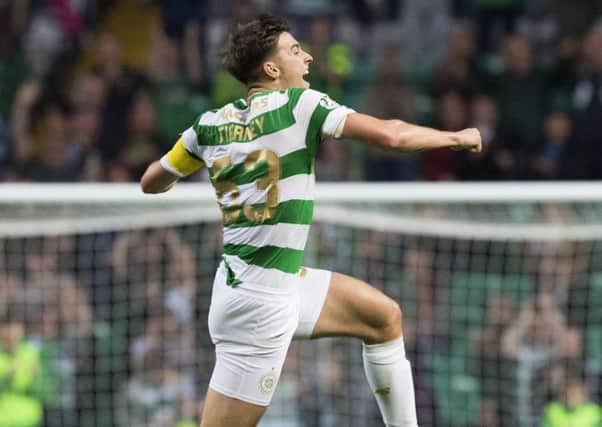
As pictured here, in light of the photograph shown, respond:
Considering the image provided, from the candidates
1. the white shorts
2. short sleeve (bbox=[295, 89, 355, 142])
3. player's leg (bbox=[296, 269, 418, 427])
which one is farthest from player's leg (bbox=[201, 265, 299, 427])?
short sleeve (bbox=[295, 89, 355, 142])

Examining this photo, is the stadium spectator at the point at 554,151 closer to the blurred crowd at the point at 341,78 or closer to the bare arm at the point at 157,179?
the blurred crowd at the point at 341,78

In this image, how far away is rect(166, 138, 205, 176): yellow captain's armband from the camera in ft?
16.9

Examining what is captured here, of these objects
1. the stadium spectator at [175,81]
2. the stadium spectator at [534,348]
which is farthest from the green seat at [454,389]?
the stadium spectator at [175,81]

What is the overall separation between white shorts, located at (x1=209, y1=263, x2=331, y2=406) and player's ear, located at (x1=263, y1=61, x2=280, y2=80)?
75 centimetres

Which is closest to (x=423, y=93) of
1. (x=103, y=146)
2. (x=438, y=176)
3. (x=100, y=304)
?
(x=438, y=176)

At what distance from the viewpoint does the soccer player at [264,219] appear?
4793mm

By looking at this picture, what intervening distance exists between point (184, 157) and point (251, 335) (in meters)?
0.72

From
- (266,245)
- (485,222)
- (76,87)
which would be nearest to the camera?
(266,245)

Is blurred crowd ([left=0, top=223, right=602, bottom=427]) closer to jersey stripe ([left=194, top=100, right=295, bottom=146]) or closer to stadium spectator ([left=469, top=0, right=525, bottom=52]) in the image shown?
stadium spectator ([left=469, top=0, right=525, bottom=52])

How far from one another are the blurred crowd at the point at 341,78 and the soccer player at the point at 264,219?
508 cm

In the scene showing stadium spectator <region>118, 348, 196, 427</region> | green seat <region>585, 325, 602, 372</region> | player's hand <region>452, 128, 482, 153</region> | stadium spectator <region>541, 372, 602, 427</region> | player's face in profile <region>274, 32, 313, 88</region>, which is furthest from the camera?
green seat <region>585, 325, 602, 372</region>

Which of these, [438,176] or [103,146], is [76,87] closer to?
[103,146]

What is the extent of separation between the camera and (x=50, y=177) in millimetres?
10508

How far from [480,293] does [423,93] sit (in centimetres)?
267
